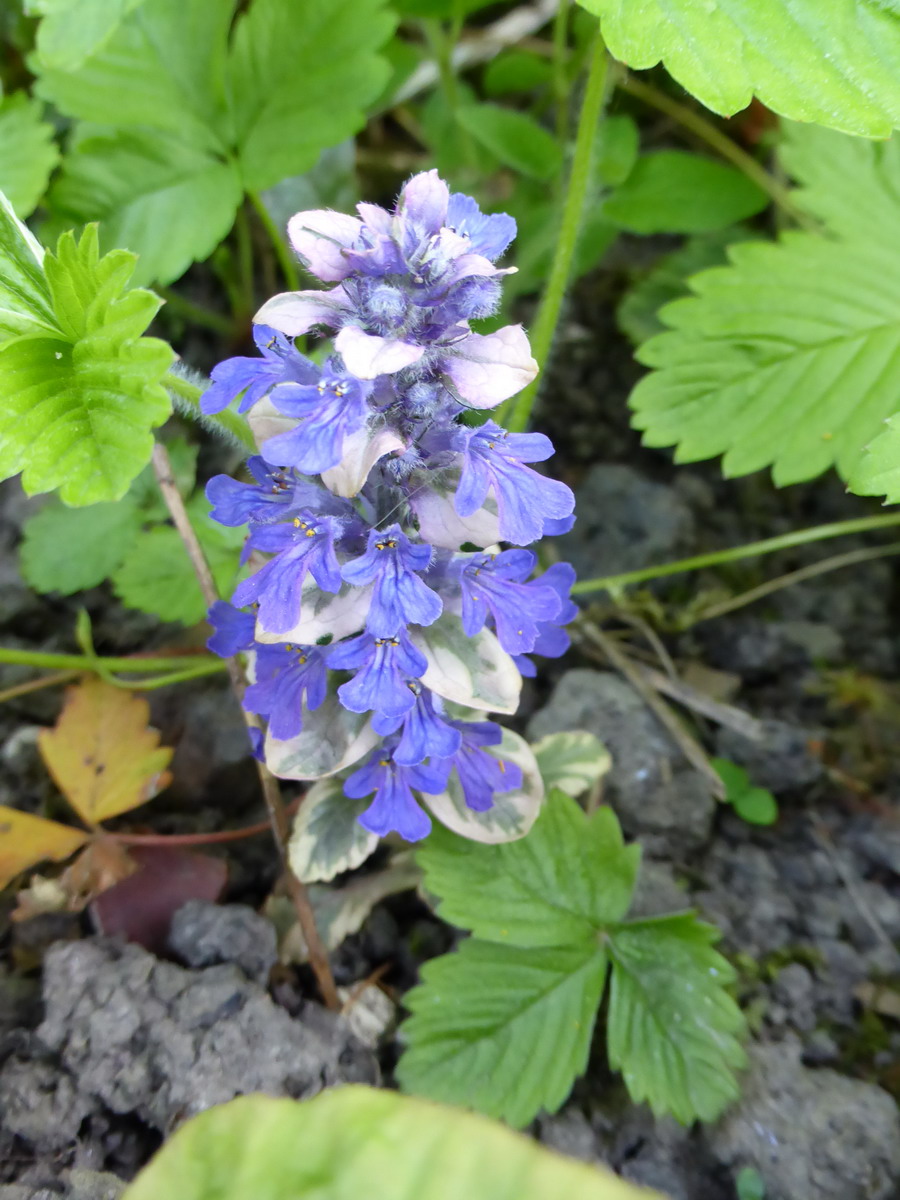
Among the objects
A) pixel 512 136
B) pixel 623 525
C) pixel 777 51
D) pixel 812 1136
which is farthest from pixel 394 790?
pixel 512 136

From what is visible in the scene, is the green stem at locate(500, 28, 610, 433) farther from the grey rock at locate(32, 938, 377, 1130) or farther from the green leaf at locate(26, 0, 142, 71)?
the grey rock at locate(32, 938, 377, 1130)

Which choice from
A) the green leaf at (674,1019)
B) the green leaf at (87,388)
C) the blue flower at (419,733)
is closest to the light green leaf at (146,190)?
the green leaf at (87,388)

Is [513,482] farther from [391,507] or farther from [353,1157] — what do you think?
[353,1157]

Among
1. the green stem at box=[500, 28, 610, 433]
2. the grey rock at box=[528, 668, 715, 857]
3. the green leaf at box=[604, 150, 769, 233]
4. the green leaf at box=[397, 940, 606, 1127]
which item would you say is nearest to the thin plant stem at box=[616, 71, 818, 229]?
the green leaf at box=[604, 150, 769, 233]

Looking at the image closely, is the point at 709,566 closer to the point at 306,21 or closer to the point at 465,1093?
the point at 465,1093

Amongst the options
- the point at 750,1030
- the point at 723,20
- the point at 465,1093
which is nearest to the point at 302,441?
the point at 723,20

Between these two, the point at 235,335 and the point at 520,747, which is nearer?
the point at 520,747
